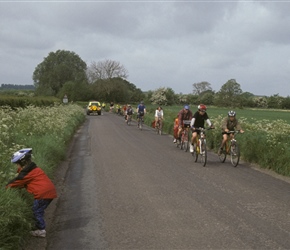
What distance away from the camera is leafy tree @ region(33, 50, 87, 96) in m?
112

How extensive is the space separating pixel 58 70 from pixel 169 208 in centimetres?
10893

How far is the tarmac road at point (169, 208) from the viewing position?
17.6 feet

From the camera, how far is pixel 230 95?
388ft

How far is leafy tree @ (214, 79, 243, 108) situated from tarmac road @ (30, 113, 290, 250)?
103m

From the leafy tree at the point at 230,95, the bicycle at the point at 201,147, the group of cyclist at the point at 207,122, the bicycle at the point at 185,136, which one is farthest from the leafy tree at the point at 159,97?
the bicycle at the point at 201,147

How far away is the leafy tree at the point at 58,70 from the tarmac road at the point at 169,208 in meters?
102

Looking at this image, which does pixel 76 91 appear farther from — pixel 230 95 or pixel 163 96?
pixel 230 95

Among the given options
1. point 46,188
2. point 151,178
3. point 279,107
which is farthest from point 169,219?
point 279,107

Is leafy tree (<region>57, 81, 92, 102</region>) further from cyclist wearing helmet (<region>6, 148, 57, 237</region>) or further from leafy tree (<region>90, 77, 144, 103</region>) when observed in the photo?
cyclist wearing helmet (<region>6, 148, 57, 237</region>)

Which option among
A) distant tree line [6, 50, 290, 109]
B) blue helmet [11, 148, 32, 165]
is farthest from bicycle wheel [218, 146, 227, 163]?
distant tree line [6, 50, 290, 109]

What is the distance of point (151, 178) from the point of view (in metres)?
9.96

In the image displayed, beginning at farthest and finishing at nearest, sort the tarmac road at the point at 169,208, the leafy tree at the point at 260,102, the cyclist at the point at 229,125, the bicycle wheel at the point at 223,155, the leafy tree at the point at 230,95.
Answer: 1. the leafy tree at the point at 230,95
2. the leafy tree at the point at 260,102
3. the bicycle wheel at the point at 223,155
4. the cyclist at the point at 229,125
5. the tarmac road at the point at 169,208

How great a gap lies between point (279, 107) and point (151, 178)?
10674 cm

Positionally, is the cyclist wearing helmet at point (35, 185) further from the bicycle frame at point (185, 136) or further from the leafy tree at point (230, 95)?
the leafy tree at point (230, 95)
